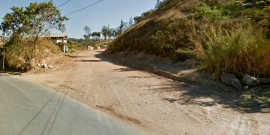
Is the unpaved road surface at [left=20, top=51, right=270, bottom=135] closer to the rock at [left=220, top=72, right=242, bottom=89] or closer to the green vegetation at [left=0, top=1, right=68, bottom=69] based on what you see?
the rock at [left=220, top=72, right=242, bottom=89]

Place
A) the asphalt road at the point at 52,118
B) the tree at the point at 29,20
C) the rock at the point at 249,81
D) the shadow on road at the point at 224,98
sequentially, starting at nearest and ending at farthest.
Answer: the asphalt road at the point at 52,118 < the shadow on road at the point at 224,98 < the rock at the point at 249,81 < the tree at the point at 29,20

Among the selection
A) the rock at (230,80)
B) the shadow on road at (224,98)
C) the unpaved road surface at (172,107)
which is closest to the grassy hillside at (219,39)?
the rock at (230,80)

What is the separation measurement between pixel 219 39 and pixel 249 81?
1.97 metres

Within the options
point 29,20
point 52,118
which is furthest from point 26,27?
point 52,118

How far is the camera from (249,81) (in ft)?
22.6

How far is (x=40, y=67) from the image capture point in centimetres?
1552

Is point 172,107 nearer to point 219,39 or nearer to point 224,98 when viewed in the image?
point 224,98

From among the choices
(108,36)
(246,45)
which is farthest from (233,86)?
(108,36)

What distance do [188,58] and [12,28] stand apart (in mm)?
12819

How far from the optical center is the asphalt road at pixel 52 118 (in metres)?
4.16

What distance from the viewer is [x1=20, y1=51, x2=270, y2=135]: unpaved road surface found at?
4.25m

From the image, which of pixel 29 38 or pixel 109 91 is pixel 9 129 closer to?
pixel 109 91

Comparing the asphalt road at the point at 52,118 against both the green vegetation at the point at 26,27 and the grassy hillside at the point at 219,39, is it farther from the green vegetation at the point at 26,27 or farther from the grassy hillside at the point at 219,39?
the green vegetation at the point at 26,27

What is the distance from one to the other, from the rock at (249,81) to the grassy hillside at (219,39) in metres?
0.31
